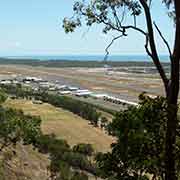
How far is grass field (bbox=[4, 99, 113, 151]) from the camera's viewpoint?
159 feet

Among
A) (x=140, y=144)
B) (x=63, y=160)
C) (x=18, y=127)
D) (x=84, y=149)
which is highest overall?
(x=140, y=144)

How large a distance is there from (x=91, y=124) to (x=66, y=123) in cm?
338

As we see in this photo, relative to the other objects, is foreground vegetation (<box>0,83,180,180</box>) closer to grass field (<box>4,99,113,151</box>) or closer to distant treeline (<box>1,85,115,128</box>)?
grass field (<box>4,99,113,151</box>)

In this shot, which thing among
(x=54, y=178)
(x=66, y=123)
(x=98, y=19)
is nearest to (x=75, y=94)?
(x=66, y=123)

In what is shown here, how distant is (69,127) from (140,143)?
4863cm

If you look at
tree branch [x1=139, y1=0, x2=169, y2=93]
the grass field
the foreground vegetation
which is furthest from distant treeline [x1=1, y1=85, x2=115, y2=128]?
tree branch [x1=139, y1=0, x2=169, y2=93]

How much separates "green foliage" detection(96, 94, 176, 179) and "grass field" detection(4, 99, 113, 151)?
35.3 meters

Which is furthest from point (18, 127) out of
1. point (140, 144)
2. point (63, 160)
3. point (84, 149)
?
point (84, 149)

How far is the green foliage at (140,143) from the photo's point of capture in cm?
809

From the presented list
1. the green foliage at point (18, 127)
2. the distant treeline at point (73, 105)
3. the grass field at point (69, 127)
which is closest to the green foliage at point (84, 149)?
the grass field at point (69, 127)

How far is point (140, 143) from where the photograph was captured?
26.8ft

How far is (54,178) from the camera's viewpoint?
26969mm

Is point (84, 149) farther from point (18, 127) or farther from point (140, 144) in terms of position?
point (140, 144)

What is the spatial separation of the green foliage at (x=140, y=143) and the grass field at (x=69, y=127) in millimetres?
35306
